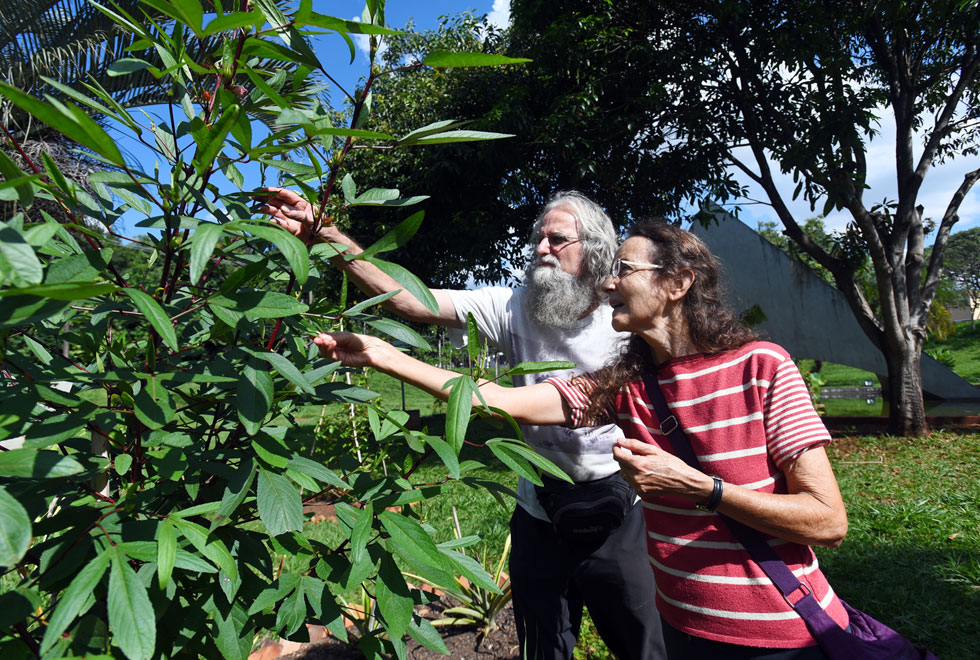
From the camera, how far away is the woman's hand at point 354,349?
113 centimetres

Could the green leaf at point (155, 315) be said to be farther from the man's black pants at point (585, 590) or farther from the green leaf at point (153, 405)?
the man's black pants at point (585, 590)

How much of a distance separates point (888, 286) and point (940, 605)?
535cm

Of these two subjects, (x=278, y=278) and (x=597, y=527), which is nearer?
(x=278, y=278)

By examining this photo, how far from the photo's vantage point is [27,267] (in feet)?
1.69

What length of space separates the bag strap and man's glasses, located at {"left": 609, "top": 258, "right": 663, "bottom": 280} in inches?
14.7

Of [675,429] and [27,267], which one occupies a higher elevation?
[27,267]

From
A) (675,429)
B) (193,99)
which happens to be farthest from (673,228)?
(193,99)

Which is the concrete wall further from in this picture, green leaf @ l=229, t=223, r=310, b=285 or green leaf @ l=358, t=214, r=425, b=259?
green leaf @ l=229, t=223, r=310, b=285

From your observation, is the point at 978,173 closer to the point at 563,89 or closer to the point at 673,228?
the point at 563,89

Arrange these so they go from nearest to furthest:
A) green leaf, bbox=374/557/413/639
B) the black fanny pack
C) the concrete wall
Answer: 1. green leaf, bbox=374/557/413/639
2. the black fanny pack
3. the concrete wall

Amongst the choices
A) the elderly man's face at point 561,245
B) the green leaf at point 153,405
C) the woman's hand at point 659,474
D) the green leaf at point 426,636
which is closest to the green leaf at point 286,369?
the green leaf at point 153,405

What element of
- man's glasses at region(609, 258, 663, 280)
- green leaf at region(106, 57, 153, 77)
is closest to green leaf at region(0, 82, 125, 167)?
green leaf at region(106, 57, 153, 77)

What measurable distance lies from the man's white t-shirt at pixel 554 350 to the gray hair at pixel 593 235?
0.15 meters

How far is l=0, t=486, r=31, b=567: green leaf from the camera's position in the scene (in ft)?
1.59
